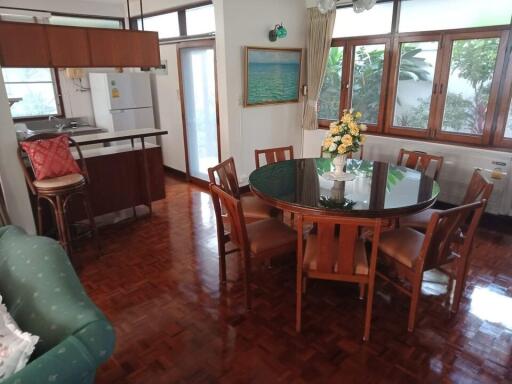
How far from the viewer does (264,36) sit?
169 inches

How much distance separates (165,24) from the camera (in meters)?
5.22

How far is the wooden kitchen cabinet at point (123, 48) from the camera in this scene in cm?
307

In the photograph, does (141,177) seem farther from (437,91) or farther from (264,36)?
(437,91)

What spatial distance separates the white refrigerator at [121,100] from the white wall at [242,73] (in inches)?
68.0

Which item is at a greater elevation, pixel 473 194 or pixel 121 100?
pixel 121 100

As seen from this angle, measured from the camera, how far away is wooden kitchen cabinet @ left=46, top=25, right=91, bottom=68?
9.35ft

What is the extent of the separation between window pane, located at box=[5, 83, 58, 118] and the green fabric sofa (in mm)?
4158

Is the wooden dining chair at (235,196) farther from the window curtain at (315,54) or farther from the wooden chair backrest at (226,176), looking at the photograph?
the window curtain at (315,54)

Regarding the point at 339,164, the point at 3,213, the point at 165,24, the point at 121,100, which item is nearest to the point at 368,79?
the point at 339,164

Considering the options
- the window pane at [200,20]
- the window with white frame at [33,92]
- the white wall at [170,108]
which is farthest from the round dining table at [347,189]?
the window with white frame at [33,92]

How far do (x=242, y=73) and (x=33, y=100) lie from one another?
3187 mm

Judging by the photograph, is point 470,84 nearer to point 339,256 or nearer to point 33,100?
point 339,256

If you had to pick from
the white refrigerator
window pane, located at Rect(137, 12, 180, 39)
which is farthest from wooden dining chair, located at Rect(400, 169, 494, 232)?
the white refrigerator

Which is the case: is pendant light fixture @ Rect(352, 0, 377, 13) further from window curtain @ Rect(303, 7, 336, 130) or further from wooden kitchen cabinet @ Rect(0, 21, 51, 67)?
wooden kitchen cabinet @ Rect(0, 21, 51, 67)
